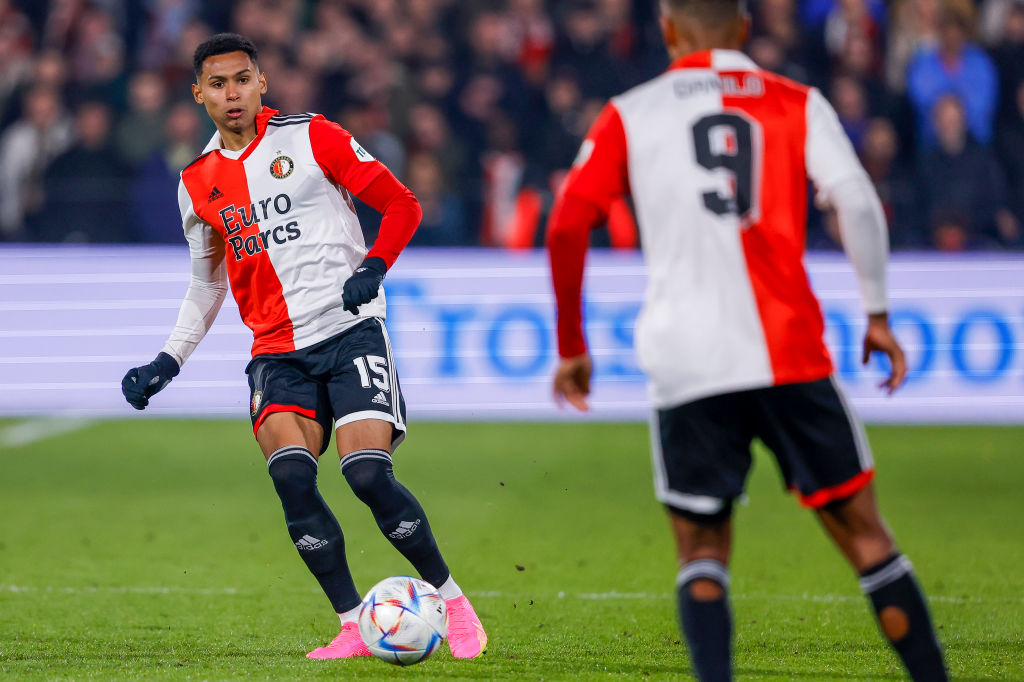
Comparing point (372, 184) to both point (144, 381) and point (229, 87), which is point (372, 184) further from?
point (144, 381)

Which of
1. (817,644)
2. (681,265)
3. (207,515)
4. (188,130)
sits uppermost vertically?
(681,265)

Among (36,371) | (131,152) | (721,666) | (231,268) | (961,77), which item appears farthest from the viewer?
(131,152)

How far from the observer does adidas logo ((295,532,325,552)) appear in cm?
457

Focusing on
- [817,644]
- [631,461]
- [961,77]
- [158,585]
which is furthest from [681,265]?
[961,77]

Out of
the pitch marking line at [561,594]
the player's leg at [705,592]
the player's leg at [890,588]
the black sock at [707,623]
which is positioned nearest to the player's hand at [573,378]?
the player's leg at [705,592]

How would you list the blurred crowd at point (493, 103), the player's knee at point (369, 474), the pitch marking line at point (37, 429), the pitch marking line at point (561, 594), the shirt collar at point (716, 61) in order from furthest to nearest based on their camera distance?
1. the blurred crowd at point (493, 103)
2. the pitch marking line at point (37, 429)
3. the pitch marking line at point (561, 594)
4. the player's knee at point (369, 474)
5. the shirt collar at point (716, 61)

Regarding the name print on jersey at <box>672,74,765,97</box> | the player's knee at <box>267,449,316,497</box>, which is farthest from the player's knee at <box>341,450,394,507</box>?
the name print on jersey at <box>672,74,765,97</box>

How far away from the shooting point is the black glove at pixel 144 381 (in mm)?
4785

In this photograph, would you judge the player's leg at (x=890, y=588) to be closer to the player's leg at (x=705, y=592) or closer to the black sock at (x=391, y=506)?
the player's leg at (x=705, y=592)

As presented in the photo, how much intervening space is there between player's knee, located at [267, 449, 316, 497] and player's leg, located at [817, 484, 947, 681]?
1.84m

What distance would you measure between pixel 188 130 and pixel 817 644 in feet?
29.5

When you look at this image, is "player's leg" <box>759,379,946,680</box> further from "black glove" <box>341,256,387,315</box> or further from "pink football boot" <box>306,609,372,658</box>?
"pink football boot" <box>306,609,372,658</box>

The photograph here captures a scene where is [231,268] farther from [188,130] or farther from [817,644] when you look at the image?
[188,130]

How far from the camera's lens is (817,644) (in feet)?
16.1
